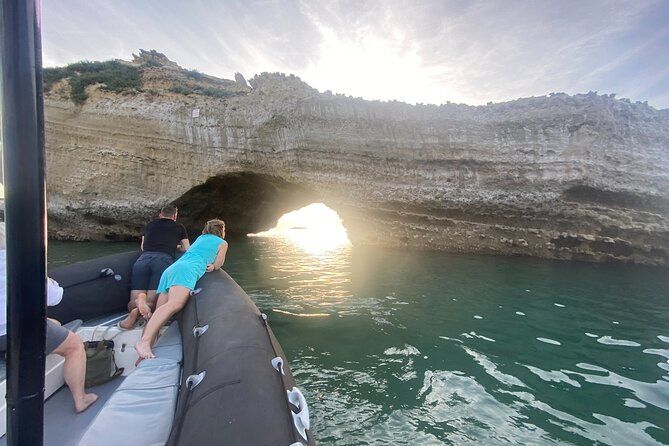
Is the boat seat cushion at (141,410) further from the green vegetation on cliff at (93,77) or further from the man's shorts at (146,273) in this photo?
the green vegetation on cliff at (93,77)

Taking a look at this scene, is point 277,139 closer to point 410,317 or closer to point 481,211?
point 481,211

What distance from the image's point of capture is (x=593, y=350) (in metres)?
4.99

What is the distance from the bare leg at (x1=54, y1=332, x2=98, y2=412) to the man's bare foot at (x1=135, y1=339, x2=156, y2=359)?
A: 52cm

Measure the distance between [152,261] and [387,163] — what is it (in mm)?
12662

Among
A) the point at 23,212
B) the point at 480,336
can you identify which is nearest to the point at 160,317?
the point at 23,212

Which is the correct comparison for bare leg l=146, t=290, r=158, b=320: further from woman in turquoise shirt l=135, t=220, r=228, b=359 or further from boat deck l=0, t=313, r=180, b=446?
boat deck l=0, t=313, r=180, b=446

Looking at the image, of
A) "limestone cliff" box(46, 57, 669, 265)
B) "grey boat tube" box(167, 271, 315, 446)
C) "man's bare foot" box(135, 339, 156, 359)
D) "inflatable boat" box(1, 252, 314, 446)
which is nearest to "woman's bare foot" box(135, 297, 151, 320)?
"inflatable boat" box(1, 252, 314, 446)

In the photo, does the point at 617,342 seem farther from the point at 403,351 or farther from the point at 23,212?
the point at 23,212

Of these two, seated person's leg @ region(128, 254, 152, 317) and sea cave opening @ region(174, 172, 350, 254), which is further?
sea cave opening @ region(174, 172, 350, 254)

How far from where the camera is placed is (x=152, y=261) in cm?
461

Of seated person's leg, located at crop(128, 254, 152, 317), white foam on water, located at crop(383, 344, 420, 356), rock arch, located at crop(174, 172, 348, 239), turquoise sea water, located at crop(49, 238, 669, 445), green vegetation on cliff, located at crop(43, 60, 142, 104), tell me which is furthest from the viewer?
rock arch, located at crop(174, 172, 348, 239)

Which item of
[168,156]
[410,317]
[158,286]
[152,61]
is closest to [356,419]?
[158,286]

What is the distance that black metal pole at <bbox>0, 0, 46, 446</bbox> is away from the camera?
2.63ft

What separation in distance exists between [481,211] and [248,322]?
45.7ft
